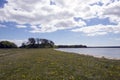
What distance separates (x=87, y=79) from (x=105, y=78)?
1317 millimetres

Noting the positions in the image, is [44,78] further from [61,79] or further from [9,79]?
[9,79]

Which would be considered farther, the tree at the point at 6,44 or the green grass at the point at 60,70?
the tree at the point at 6,44

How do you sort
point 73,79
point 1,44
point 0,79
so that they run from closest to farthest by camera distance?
1. point 73,79
2. point 0,79
3. point 1,44

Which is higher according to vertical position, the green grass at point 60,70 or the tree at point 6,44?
the tree at point 6,44

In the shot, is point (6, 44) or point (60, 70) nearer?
point (60, 70)

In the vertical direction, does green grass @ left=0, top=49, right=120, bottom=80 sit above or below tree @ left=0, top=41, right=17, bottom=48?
below

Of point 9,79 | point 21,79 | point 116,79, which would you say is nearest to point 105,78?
point 116,79

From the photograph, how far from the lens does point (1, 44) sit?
187750 millimetres

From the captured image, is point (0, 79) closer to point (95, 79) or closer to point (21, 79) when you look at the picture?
point (21, 79)

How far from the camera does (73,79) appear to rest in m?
13.9

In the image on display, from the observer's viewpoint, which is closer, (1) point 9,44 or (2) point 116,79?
(2) point 116,79

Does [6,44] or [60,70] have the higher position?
[6,44]

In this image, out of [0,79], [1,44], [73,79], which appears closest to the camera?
[73,79]

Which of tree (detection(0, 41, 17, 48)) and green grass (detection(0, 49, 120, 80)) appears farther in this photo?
tree (detection(0, 41, 17, 48))
